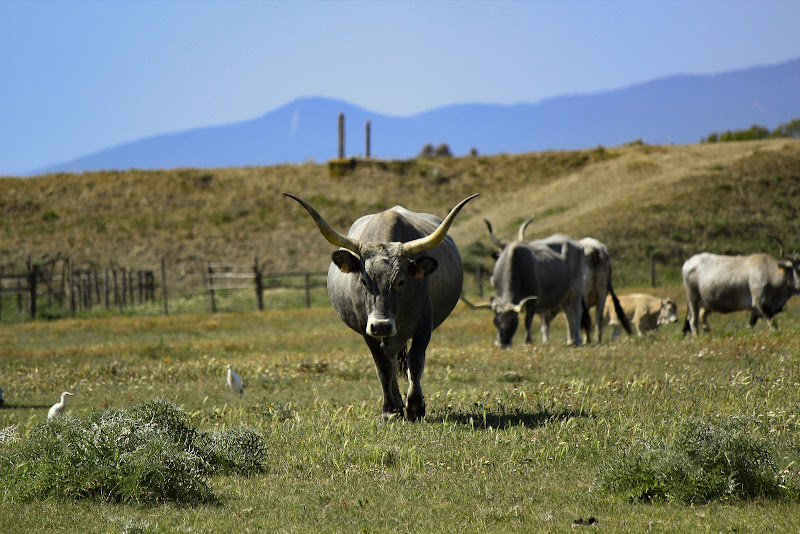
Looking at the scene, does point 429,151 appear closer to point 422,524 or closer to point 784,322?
point 784,322

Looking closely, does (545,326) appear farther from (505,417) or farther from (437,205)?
(437,205)

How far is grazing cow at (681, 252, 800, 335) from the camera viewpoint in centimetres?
1838

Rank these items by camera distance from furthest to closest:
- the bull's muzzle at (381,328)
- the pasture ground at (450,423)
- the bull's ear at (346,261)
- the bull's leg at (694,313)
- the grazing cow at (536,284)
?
the bull's leg at (694,313)
the grazing cow at (536,284)
the bull's ear at (346,261)
the bull's muzzle at (381,328)
the pasture ground at (450,423)

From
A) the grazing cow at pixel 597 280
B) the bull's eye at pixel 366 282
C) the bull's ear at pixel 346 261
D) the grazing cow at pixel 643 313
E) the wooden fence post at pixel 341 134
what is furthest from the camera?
the wooden fence post at pixel 341 134

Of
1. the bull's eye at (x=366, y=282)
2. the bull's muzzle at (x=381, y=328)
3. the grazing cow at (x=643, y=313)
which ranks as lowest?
the grazing cow at (x=643, y=313)

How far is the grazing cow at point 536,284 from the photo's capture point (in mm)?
16891

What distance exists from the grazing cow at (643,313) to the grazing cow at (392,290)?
13.1 m

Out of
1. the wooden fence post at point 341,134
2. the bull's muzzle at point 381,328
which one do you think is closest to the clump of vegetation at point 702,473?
the bull's muzzle at point 381,328

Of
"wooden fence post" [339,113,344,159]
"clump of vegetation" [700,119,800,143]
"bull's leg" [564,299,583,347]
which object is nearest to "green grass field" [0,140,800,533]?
"bull's leg" [564,299,583,347]

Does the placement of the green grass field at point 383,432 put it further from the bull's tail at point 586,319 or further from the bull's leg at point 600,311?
the bull's tail at point 586,319

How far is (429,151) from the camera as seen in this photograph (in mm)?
86188

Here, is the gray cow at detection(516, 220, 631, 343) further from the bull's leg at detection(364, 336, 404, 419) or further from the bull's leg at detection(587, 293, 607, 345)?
the bull's leg at detection(364, 336, 404, 419)

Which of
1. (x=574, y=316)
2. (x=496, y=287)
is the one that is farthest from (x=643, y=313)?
(x=496, y=287)

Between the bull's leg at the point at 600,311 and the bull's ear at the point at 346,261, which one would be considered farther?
the bull's leg at the point at 600,311
